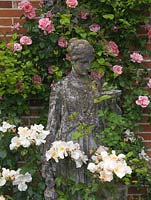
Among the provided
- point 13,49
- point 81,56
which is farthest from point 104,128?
point 13,49

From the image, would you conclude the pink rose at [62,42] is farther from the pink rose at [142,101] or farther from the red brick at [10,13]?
the pink rose at [142,101]

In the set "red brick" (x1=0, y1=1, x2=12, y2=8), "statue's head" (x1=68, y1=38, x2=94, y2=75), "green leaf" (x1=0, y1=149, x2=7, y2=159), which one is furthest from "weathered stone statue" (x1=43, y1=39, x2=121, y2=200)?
"red brick" (x1=0, y1=1, x2=12, y2=8)

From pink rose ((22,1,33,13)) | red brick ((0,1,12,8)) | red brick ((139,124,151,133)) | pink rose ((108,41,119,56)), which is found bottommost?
red brick ((139,124,151,133))

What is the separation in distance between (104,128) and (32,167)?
47 centimetres

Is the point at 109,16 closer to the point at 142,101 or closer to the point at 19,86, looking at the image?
the point at 142,101

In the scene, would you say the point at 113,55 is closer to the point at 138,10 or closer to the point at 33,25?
the point at 138,10

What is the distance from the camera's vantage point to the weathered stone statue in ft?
9.59

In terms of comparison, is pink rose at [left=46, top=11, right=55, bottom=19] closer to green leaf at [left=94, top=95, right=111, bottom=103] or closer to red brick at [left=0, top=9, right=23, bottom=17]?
red brick at [left=0, top=9, right=23, bottom=17]

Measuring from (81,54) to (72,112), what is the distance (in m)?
0.32

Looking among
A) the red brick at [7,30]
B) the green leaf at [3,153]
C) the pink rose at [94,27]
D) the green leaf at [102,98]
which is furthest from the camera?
the red brick at [7,30]

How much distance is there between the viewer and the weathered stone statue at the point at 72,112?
2.92 m

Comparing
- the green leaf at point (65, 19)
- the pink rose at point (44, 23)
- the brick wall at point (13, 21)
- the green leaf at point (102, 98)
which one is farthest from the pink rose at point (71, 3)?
the green leaf at point (102, 98)

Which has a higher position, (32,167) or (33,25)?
(33,25)

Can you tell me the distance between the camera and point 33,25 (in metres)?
3.70
